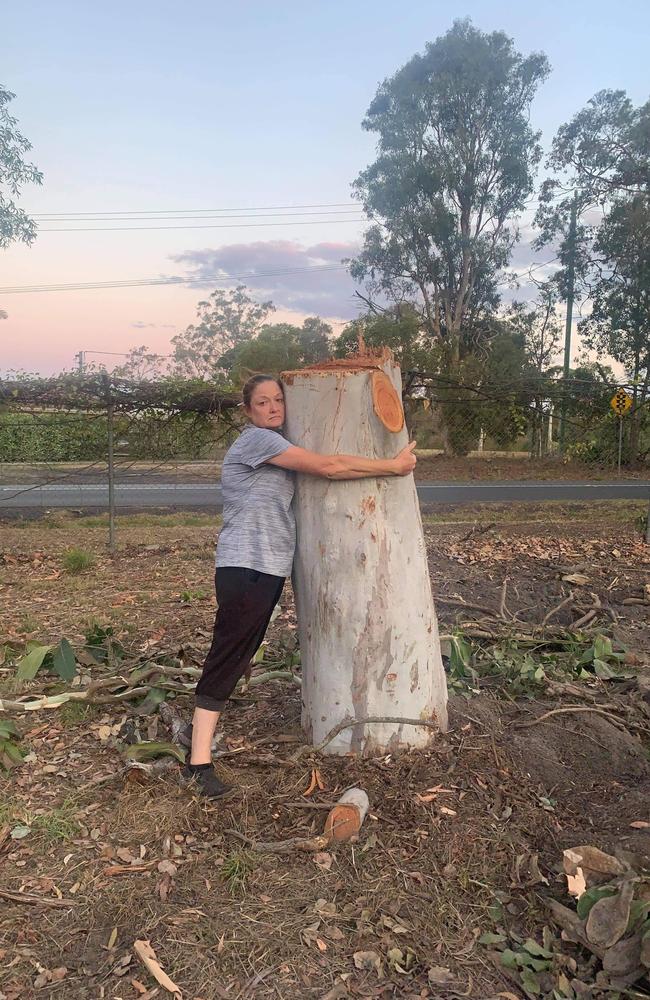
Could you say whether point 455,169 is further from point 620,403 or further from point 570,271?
point 620,403

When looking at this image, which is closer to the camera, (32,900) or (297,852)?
(32,900)

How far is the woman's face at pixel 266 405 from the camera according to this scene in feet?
10.2

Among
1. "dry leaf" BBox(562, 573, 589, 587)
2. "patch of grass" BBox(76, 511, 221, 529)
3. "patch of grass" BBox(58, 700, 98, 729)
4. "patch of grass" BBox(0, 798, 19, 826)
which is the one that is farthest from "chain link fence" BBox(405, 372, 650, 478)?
"patch of grass" BBox(0, 798, 19, 826)

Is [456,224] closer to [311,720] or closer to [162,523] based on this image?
[162,523]

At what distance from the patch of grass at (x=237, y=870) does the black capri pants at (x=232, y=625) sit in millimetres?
590

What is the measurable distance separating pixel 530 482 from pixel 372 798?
18.8 metres

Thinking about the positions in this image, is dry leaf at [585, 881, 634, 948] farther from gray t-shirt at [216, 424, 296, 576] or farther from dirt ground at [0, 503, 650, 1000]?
gray t-shirt at [216, 424, 296, 576]

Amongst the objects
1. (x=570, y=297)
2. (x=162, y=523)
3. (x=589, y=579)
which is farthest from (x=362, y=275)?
(x=589, y=579)

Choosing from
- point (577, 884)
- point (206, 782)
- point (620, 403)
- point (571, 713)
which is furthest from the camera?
point (620, 403)

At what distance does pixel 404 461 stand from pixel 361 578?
497 millimetres

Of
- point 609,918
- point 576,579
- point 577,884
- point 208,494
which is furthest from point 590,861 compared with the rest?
point 208,494

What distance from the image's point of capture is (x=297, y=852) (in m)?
2.60

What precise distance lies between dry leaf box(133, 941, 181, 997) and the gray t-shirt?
131cm

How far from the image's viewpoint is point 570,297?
27188 mm
